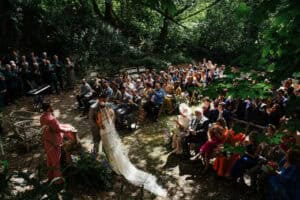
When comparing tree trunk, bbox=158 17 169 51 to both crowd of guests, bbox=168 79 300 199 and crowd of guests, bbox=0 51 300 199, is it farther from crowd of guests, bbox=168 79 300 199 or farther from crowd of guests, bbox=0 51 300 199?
crowd of guests, bbox=168 79 300 199

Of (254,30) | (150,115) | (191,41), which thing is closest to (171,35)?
(191,41)

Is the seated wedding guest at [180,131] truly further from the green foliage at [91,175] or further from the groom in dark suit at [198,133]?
the green foliage at [91,175]

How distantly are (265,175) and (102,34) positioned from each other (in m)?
16.1

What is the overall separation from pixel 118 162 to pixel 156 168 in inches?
46.4

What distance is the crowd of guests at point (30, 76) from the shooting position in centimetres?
1442

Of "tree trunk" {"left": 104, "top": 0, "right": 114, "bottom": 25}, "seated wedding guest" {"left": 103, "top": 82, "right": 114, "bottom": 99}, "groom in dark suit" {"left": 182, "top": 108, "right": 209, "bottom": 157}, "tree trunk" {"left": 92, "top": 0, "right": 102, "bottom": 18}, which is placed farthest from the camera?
"tree trunk" {"left": 104, "top": 0, "right": 114, "bottom": 25}

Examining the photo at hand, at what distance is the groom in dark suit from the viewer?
9602mm

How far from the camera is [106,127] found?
832cm

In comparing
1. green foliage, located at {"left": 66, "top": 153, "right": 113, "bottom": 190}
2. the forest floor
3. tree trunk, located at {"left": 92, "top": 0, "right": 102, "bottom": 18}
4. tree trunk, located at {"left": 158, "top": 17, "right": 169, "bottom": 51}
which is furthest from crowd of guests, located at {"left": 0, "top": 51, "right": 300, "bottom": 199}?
tree trunk, located at {"left": 92, "top": 0, "right": 102, "bottom": 18}

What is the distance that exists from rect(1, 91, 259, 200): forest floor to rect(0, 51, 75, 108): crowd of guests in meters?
3.11

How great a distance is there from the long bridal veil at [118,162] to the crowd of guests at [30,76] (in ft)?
22.8

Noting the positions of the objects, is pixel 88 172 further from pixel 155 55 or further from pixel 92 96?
pixel 155 55

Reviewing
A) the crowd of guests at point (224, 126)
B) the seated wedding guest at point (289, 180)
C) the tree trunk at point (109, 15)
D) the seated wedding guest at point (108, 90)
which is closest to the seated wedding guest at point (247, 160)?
the crowd of guests at point (224, 126)

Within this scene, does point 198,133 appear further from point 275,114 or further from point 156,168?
point 275,114
